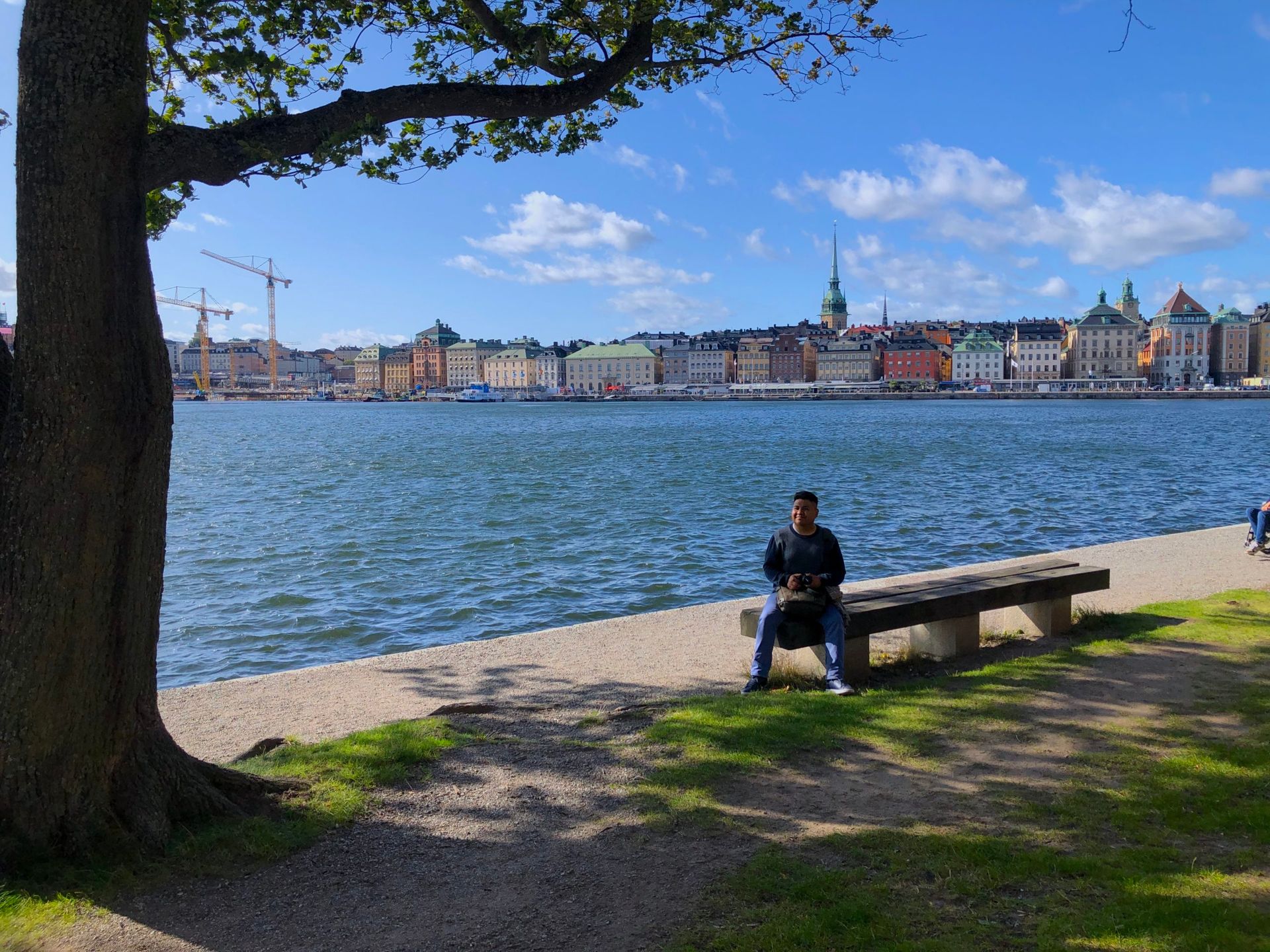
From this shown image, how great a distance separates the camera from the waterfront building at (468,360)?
19438 centimetres

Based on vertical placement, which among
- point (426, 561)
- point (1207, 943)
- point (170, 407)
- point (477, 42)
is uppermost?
point (477, 42)

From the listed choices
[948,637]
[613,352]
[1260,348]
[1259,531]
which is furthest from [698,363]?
[948,637]

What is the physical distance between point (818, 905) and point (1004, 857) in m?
0.83

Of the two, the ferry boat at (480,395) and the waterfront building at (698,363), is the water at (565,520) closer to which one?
the waterfront building at (698,363)

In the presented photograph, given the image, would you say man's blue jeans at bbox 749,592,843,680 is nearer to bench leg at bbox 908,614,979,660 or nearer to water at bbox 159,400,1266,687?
bench leg at bbox 908,614,979,660

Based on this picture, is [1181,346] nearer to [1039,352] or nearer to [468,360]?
[1039,352]

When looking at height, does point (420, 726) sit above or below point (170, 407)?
below

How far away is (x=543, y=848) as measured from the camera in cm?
392

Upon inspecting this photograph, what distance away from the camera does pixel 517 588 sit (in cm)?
1384

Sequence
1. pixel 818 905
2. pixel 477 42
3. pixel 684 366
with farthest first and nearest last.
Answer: pixel 684 366
pixel 477 42
pixel 818 905

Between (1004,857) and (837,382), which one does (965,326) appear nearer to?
(837,382)

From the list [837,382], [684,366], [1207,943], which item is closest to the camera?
[1207,943]

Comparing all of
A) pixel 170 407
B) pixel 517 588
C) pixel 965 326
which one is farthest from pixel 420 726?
pixel 965 326

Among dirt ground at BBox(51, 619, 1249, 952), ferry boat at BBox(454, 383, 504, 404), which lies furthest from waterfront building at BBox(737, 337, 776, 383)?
dirt ground at BBox(51, 619, 1249, 952)
